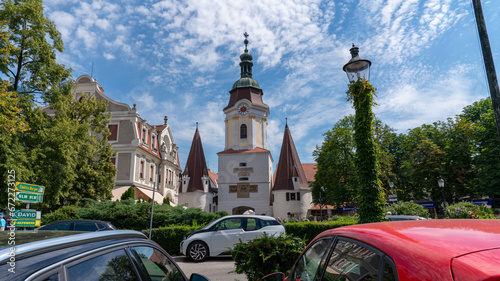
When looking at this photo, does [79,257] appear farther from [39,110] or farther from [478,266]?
[39,110]

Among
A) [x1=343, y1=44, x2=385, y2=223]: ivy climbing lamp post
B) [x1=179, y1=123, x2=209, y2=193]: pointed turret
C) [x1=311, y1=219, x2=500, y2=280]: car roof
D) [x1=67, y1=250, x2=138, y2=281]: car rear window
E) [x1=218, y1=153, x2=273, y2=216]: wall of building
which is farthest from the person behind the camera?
[x1=179, y1=123, x2=209, y2=193]: pointed turret

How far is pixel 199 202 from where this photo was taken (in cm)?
4578

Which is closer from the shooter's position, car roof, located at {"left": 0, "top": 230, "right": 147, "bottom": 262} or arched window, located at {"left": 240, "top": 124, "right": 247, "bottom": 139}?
car roof, located at {"left": 0, "top": 230, "right": 147, "bottom": 262}

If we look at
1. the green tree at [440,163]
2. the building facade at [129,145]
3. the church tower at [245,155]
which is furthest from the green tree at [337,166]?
the building facade at [129,145]

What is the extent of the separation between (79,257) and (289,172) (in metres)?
46.0

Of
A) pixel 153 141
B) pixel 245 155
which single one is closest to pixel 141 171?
pixel 153 141

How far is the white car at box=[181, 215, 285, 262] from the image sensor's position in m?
11.4

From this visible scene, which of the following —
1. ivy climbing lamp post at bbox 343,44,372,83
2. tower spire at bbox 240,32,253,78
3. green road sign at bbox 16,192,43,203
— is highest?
tower spire at bbox 240,32,253,78

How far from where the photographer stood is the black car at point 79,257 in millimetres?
1438

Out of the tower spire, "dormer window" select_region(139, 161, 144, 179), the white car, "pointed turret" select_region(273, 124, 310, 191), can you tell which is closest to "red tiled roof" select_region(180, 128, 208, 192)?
"dormer window" select_region(139, 161, 144, 179)

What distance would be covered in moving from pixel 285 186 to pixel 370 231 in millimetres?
43843

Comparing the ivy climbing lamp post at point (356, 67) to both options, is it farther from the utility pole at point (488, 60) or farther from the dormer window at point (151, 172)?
the dormer window at point (151, 172)

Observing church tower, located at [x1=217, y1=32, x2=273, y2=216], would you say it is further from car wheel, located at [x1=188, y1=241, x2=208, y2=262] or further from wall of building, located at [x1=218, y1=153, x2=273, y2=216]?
car wheel, located at [x1=188, y1=241, x2=208, y2=262]

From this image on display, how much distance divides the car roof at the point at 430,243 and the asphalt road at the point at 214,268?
23.7 ft
